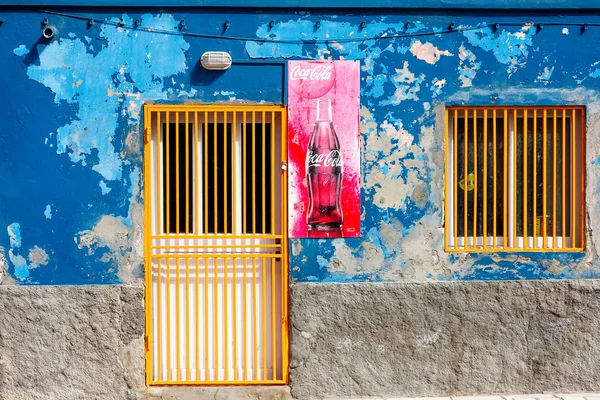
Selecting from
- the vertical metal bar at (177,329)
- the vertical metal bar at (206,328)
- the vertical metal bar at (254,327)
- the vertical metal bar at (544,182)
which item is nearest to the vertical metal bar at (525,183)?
the vertical metal bar at (544,182)

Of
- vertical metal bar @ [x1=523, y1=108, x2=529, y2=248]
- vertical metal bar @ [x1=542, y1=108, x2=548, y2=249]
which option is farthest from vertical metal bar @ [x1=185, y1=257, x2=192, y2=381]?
vertical metal bar @ [x1=542, y1=108, x2=548, y2=249]

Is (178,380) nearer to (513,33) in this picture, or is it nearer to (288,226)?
(288,226)

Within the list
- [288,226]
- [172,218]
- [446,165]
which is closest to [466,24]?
[446,165]

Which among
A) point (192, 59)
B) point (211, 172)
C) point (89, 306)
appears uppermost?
point (192, 59)

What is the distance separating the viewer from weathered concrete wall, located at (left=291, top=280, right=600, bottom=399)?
642 cm

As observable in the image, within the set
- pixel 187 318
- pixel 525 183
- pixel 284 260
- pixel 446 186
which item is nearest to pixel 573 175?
pixel 525 183

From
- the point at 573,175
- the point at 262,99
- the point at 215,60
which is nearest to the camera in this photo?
the point at 215,60

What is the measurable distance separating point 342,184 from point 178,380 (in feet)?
7.31

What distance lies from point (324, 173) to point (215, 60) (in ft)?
4.36

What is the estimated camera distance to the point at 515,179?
660cm

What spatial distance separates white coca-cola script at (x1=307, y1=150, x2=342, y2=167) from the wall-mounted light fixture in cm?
104

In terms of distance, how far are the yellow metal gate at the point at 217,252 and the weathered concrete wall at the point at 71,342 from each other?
205 millimetres

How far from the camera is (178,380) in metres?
6.54

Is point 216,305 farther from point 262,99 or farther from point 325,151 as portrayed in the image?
point 262,99
